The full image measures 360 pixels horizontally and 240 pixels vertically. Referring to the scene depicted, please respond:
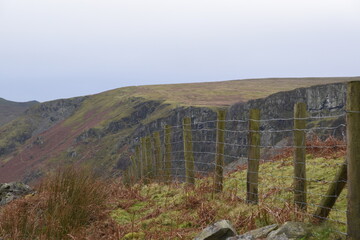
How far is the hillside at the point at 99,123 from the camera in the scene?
95875 mm

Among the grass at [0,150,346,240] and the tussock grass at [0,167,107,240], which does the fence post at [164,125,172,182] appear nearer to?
the grass at [0,150,346,240]

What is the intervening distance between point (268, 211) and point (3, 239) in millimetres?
4360

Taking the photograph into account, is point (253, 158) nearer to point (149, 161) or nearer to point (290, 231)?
point (290, 231)

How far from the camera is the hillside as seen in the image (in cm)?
9588

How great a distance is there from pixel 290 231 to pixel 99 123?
118412 millimetres

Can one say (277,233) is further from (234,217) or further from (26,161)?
(26,161)

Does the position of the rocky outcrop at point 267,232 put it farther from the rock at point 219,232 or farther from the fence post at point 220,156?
the fence post at point 220,156

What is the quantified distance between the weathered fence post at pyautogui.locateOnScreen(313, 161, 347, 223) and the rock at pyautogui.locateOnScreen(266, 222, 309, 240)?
627 mm

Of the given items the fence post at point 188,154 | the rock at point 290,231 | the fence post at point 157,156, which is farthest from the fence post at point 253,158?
the fence post at point 157,156

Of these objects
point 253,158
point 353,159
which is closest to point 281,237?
point 353,159

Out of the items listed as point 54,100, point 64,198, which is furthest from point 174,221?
point 54,100

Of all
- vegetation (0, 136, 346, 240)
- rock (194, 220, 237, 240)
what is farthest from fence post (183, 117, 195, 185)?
rock (194, 220, 237, 240)

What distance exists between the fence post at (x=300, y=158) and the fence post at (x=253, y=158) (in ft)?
4.17

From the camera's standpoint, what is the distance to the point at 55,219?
6.83 meters
